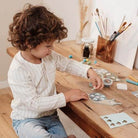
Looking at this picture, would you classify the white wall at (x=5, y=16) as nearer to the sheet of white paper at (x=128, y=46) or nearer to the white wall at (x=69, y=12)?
the white wall at (x=69, y=12)

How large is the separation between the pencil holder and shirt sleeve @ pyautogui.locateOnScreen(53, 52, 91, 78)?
0.82 ft

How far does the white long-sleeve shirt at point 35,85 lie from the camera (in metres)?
1.04

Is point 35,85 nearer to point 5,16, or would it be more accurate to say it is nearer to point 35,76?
point 35,76

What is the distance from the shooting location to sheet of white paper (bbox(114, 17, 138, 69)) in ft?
4.39

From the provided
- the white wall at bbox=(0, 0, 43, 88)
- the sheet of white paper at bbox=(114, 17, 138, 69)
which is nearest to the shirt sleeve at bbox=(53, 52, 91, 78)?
the sheet of white paper at bbox=(114, 17, 138, 69)

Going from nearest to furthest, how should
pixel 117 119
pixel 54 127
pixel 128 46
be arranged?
pixel 117 119
pixel 54 127
pixel 128 46

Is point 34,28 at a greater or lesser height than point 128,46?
greater

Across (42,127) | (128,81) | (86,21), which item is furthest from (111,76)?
(86,21)

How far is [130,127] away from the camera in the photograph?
0.88 m

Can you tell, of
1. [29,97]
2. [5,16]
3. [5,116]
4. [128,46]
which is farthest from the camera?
[5,16]

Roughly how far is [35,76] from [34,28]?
25 cm

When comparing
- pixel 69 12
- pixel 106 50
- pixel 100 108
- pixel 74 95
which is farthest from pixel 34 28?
pixel 69 12

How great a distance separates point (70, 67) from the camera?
1276 mm

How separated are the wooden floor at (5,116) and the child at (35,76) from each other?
2.21 ft
